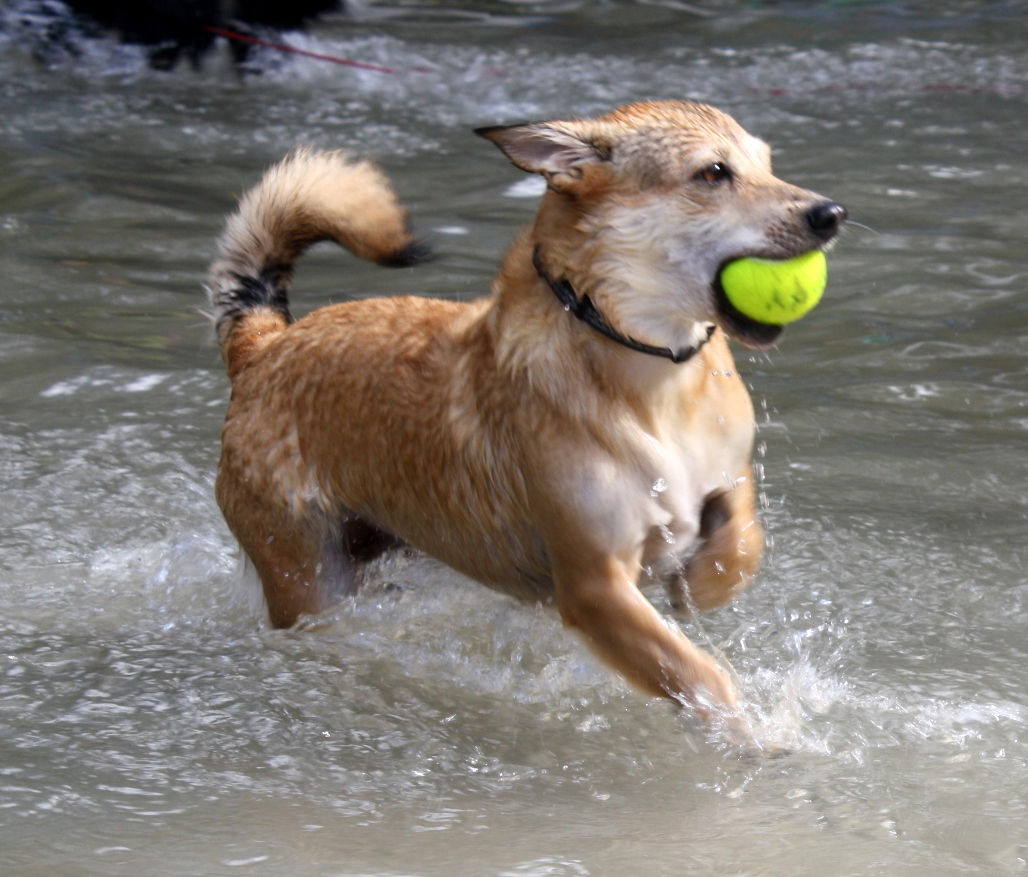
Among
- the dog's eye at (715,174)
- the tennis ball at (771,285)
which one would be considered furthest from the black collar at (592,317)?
the dog's eye at (715,174)

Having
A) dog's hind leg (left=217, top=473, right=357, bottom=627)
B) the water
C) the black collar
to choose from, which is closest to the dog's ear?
the black collar

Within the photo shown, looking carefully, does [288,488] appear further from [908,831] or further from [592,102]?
[592,102]

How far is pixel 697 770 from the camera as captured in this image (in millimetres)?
3424

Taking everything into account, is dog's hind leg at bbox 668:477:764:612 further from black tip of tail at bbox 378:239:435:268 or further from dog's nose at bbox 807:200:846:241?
black tip of tail at bbox 378:239:435:268

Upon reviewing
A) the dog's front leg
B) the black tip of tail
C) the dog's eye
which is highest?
the dog's eye

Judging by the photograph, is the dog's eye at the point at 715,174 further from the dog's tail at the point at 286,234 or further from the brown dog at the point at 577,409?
the dog's tail at the point at 286,234

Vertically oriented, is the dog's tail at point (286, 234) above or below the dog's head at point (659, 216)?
below

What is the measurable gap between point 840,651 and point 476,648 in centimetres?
108

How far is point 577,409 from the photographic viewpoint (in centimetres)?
343

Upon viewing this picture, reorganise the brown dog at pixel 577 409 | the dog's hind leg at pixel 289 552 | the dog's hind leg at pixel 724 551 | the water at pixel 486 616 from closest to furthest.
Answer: the water at pixel 486 616 → the brown dog at pixel 577 409 → the dog's hind leg at pixel 724 551 → the dog's hind leg at pixel 289 552

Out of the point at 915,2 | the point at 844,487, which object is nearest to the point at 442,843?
the point at 844,487

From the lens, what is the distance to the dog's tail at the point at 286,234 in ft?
14.3

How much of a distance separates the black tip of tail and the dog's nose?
4.68ft

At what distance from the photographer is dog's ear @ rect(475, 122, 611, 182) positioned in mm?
3381
